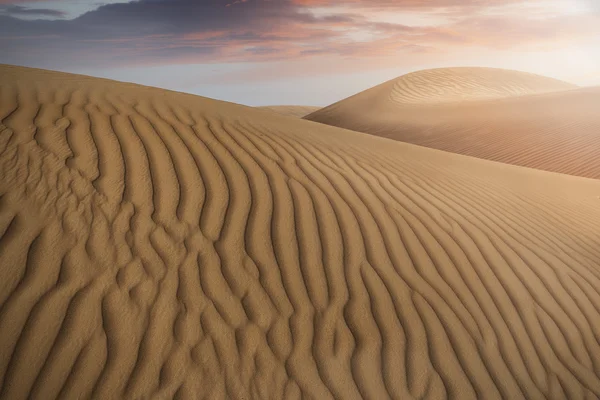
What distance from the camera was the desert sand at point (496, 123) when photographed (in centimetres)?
1265

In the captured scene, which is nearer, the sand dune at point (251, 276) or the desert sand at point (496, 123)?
the sand dune at point (251, 276)

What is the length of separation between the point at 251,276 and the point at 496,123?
14982 mm

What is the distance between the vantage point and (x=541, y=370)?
3090mm

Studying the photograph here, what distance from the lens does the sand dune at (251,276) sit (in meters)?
2.51

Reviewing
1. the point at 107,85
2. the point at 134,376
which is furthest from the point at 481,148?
the point at 134,376

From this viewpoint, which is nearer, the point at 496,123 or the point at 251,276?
the point at 251,276

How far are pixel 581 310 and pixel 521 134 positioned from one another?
1209cm

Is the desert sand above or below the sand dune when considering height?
below

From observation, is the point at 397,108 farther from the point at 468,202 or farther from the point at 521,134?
the point at 468,202

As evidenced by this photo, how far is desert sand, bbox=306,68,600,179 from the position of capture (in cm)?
1265

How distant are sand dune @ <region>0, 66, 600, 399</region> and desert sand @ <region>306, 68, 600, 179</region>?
28.2 ft

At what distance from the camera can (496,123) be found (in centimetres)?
1617

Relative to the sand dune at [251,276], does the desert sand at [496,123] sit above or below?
below

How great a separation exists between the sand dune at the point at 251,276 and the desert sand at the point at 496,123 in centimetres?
861
